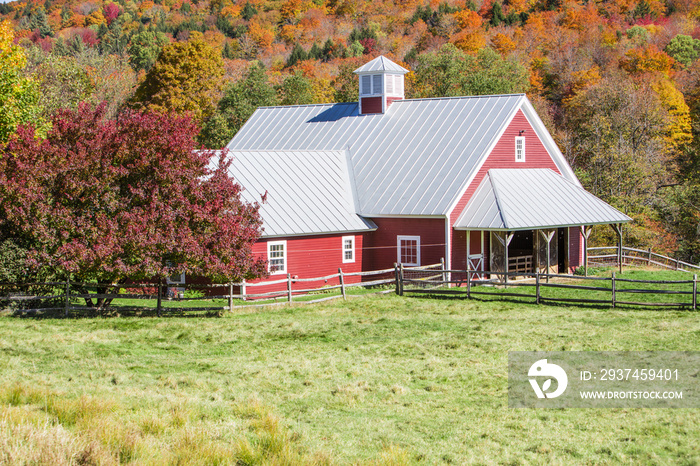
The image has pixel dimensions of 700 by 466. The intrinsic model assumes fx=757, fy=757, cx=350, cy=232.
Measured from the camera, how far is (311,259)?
97.6 feet

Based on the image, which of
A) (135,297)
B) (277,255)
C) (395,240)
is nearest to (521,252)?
(395,240)

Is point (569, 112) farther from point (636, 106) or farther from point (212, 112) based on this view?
point (212, 112)

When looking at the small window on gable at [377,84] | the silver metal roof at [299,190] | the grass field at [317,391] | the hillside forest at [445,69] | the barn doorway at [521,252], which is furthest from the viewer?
the hillside forest at [445,69]

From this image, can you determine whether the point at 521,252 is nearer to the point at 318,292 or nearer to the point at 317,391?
the point at 318,292

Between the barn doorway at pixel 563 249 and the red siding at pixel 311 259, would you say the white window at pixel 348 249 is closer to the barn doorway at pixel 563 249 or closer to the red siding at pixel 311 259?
the red siding at pixel 311 259

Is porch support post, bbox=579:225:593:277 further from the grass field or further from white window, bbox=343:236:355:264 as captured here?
white window, bbox=343:236:355:264

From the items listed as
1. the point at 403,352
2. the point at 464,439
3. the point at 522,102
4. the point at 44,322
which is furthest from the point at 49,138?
the point at 522,102

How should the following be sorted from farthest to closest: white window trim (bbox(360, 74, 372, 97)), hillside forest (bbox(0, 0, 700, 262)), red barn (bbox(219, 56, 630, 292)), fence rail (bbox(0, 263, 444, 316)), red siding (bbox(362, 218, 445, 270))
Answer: hillside forest (bbox(0, 0, 700, 262)) < white window trim (bbox(360, 74, 372, 97)) < red siding (bbox(362, 218, 445, 270)) < red barn (bbox(219, 56, 630, 292)) < fence rail (bbox(0, 263, 444, 316))

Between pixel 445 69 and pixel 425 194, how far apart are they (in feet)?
108

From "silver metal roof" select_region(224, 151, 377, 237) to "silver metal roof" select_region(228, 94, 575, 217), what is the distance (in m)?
0.84

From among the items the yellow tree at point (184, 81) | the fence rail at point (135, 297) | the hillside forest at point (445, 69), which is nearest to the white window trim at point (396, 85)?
the fence rail at point (135, 297)

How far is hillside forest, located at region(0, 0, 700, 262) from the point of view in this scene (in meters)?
48.4

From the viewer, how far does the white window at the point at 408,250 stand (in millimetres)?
30969

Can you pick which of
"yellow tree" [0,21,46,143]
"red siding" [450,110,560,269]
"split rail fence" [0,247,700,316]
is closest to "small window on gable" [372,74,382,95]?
"red siding" [450,110,560,269]
